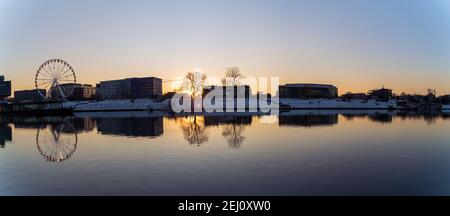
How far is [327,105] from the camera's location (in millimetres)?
143500

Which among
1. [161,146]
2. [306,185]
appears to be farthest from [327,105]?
[306,185]

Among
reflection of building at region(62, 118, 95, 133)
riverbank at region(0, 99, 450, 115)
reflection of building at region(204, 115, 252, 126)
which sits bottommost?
reflection of building at region(62, 118, 95, 133)

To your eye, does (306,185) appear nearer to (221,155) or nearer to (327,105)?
(221,155)

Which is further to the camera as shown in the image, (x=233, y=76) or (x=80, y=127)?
(x=233, y=76)

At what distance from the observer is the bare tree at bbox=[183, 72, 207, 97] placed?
142 m

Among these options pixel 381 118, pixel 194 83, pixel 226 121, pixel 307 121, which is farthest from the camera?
pixel 194 83

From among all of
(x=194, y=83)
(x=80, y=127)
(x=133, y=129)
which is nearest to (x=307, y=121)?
(x=133, y=129)

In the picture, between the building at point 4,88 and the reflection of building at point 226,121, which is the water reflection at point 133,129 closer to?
the reflection of building at point 226,121

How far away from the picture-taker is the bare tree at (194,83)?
14200 cm

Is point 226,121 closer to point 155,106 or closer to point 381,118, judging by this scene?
point 381,118

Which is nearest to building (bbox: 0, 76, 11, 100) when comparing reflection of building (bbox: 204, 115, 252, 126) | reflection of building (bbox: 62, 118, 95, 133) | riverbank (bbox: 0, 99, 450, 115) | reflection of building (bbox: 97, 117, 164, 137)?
riverbank (bbox: 0, 99, 450, 115)

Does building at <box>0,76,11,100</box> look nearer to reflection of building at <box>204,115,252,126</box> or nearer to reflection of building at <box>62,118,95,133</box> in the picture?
reflection of building at <box>62,118,95,133</box>

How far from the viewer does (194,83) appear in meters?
142
